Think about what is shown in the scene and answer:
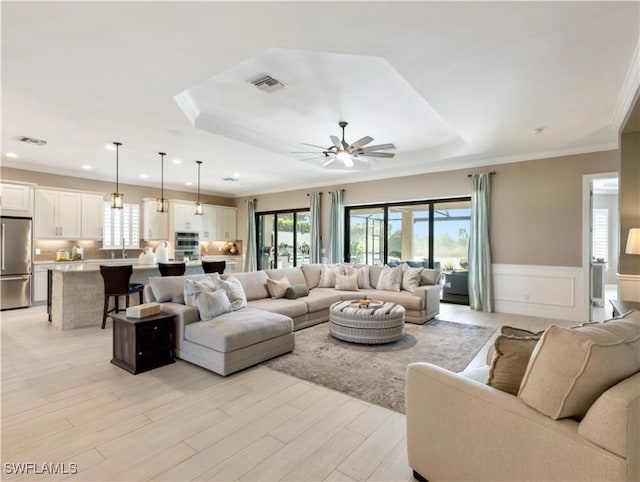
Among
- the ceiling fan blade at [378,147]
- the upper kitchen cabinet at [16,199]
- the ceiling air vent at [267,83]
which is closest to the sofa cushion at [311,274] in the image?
the ceiling fan blade at [378,147]

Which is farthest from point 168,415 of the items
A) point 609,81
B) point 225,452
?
point 609,81

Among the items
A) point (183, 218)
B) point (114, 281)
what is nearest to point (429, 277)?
point (114, 281)

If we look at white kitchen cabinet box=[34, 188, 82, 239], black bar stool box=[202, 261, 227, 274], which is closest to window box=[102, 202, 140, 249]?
white kitchen cabinet box=[34, 188, 82, 239]

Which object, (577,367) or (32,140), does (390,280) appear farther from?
(32,140)

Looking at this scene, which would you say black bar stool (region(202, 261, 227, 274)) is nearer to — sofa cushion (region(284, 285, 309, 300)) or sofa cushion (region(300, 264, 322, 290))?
sofa cushion (region(300, 264, 322, 290))

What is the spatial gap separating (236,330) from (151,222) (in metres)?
6.34

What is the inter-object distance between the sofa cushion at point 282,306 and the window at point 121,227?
4987mm

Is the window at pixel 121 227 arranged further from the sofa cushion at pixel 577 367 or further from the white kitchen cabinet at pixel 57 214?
the sofa cushion at pixel 577 367

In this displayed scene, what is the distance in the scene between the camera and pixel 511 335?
5.67 ft

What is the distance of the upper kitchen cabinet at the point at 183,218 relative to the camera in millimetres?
8758

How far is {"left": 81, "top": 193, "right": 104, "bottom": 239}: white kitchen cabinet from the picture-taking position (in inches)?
284

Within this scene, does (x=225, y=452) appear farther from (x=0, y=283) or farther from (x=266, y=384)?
(x=0, y=283)

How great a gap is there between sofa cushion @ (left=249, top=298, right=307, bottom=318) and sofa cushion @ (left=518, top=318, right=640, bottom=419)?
3.38 m

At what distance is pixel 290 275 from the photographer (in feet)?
19.1
